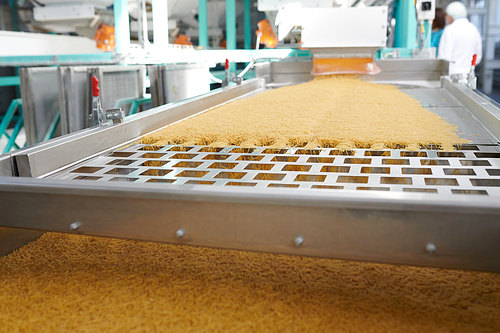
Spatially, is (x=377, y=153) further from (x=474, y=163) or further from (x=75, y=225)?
(x=75, y=225)

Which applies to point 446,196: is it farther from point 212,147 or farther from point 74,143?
point 74,143

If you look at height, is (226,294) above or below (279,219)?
below

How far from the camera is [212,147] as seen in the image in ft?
4.32

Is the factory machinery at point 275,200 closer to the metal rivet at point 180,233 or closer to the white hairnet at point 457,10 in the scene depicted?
the metal rivet at point 180,233

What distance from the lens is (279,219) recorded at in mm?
715

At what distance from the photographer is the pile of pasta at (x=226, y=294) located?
0.69 metres

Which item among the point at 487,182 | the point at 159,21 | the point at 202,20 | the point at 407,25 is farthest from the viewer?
the point at 202,20

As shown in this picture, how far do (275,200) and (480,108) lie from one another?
1.36 m

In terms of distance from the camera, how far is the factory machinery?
2.17ft

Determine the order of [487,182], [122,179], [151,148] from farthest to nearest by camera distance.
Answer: [151,148] < [122,179] < [487,182]

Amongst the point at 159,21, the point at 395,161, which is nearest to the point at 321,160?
the point at 395,161

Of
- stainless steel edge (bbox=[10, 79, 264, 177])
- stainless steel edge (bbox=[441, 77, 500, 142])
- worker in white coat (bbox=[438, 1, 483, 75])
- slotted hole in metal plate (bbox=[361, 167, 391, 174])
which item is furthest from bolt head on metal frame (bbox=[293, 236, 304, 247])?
worker in white coat (bbox=[438, 1, 483, 75])

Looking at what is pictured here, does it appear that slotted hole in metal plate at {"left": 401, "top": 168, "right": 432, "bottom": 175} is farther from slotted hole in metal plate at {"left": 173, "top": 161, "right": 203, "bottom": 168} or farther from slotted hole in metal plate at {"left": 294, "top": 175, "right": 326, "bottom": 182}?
slotted hole in metal plate at {"left": 173, "top": 161, "right": 203, "bottom": 168}

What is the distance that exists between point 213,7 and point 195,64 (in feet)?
Result: 14.3
